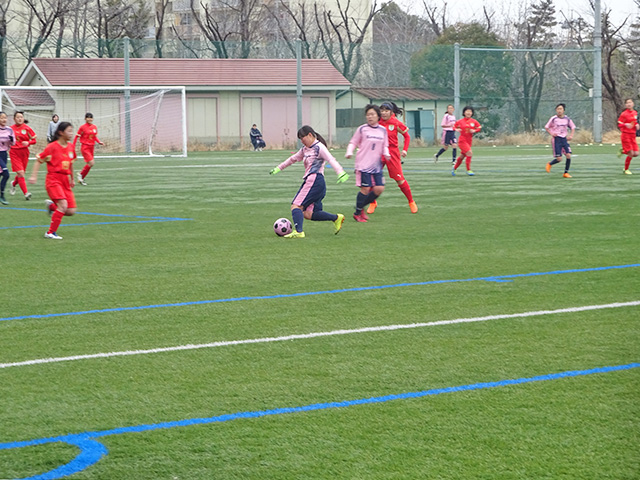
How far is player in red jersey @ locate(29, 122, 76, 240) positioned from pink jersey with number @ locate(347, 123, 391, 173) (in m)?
4.15

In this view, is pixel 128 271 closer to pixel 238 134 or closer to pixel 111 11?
pixel 238 134

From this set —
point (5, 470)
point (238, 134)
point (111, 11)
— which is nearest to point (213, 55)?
point (238, 134)

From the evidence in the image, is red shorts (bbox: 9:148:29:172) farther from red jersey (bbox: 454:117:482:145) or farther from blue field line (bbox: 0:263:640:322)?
blue field line (bbox: 0:263:640:322)

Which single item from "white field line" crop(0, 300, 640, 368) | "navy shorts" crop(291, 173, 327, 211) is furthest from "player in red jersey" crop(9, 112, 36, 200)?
"white field line" crop(0, 300, 640, 368)

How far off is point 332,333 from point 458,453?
2770 millimetres

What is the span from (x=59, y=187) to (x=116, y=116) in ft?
124

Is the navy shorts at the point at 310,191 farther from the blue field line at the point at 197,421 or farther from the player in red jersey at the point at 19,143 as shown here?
the player in red jersey at the point at 19,143

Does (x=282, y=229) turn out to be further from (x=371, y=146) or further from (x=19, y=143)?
Result: (x=19, y=143)

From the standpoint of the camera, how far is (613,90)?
6319cm

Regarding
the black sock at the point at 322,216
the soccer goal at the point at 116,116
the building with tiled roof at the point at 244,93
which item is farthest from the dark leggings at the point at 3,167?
the building with tiled roof at the point at 244,93

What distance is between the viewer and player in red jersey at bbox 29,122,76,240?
13.8 m

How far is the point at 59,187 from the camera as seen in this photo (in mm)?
13914

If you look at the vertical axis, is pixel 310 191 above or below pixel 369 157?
below

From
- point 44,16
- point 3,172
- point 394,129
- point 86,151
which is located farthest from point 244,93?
point 394,129
